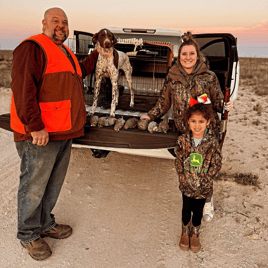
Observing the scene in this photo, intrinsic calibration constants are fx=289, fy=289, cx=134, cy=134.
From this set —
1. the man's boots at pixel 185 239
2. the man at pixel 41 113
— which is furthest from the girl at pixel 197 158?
the man at pixel 41 113

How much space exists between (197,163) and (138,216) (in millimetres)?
A: 1057

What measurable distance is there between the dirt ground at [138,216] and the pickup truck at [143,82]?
63 centimetres

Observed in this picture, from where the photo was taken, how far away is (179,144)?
2.69m

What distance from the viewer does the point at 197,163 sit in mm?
2607

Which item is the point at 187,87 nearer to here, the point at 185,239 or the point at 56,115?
the point at 56,115

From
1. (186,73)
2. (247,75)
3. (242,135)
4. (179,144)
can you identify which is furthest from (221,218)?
(247,75)

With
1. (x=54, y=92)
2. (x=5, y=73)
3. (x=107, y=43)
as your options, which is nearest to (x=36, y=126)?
(x=54, y=92)

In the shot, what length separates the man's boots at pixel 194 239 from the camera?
2754 mm

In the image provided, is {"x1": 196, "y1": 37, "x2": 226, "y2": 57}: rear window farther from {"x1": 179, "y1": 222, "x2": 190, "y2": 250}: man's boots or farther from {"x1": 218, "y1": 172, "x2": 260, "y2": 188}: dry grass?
{"x1": 179, "y1": 222, "x2": 190, "y2": 250}: man's boots

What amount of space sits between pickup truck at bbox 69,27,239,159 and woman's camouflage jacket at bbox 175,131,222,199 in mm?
271

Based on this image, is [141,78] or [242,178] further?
[141,78]

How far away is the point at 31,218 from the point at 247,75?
732 inches

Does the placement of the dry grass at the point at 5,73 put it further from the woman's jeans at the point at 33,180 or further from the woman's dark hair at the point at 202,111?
the woman's dark hair at the point at 202,111

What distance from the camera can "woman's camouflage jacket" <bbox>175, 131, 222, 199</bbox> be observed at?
261 cm
